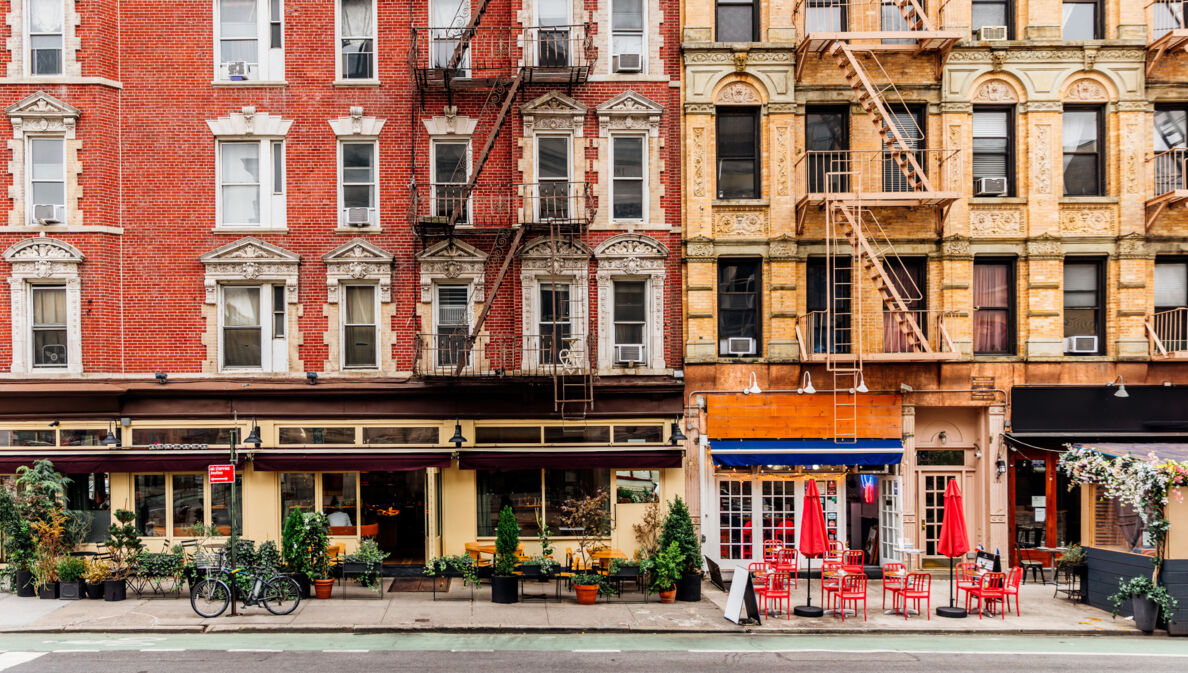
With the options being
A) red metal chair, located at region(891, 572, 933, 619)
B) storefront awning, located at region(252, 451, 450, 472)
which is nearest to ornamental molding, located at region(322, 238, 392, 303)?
storefront awning, located at region(252, 451, 450, 472)

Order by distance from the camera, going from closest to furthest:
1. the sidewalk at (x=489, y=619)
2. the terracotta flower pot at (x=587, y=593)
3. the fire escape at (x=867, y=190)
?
the sidewalk at (x=489, y=619) < the terracotta flower pot at (x=587, y=593) < the fire escape at (x=867, y=190)

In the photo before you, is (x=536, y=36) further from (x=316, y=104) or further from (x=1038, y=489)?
(x=1038, y=489)

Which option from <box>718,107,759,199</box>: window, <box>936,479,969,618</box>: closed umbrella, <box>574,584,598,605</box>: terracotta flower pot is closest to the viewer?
<box>936,479,969,618</box>: closed umbrella

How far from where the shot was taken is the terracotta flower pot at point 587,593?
1700 cm

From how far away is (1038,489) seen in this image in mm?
20203

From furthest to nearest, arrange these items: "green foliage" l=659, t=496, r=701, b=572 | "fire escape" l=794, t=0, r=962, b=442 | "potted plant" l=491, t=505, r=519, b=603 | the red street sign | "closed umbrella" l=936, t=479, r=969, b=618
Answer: "fire escape" l=794, t=0, r=962, b=442
"green foliage" l=659, t=496, r=701, b=572
"potted plant" l=491, t=505, r=519, b=603
the red street sign
"closed umbrella" l=936, t=479, r=969, b=618

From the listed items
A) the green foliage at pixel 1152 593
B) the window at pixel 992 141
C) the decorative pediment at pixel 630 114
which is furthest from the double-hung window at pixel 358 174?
the green foliage at pixel 1152 593

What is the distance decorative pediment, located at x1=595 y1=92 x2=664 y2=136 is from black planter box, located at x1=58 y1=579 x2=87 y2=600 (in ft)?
46.0

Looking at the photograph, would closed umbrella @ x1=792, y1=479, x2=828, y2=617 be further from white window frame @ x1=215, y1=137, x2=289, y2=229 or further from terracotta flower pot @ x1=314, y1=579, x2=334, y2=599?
white window frame @ x1=215, y1=137, x2=289, y2=229

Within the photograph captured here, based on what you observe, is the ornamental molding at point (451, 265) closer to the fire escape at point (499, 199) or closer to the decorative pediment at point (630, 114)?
the fire escape at point (499, 199)

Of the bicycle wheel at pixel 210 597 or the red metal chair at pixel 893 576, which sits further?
the red metal chair at pixel 893 576

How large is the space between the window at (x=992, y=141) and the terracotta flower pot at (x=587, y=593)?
12.5 metres

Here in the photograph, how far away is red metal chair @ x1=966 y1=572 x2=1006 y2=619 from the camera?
16.3 meters

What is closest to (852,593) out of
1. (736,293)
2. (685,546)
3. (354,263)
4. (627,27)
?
(685,546)
